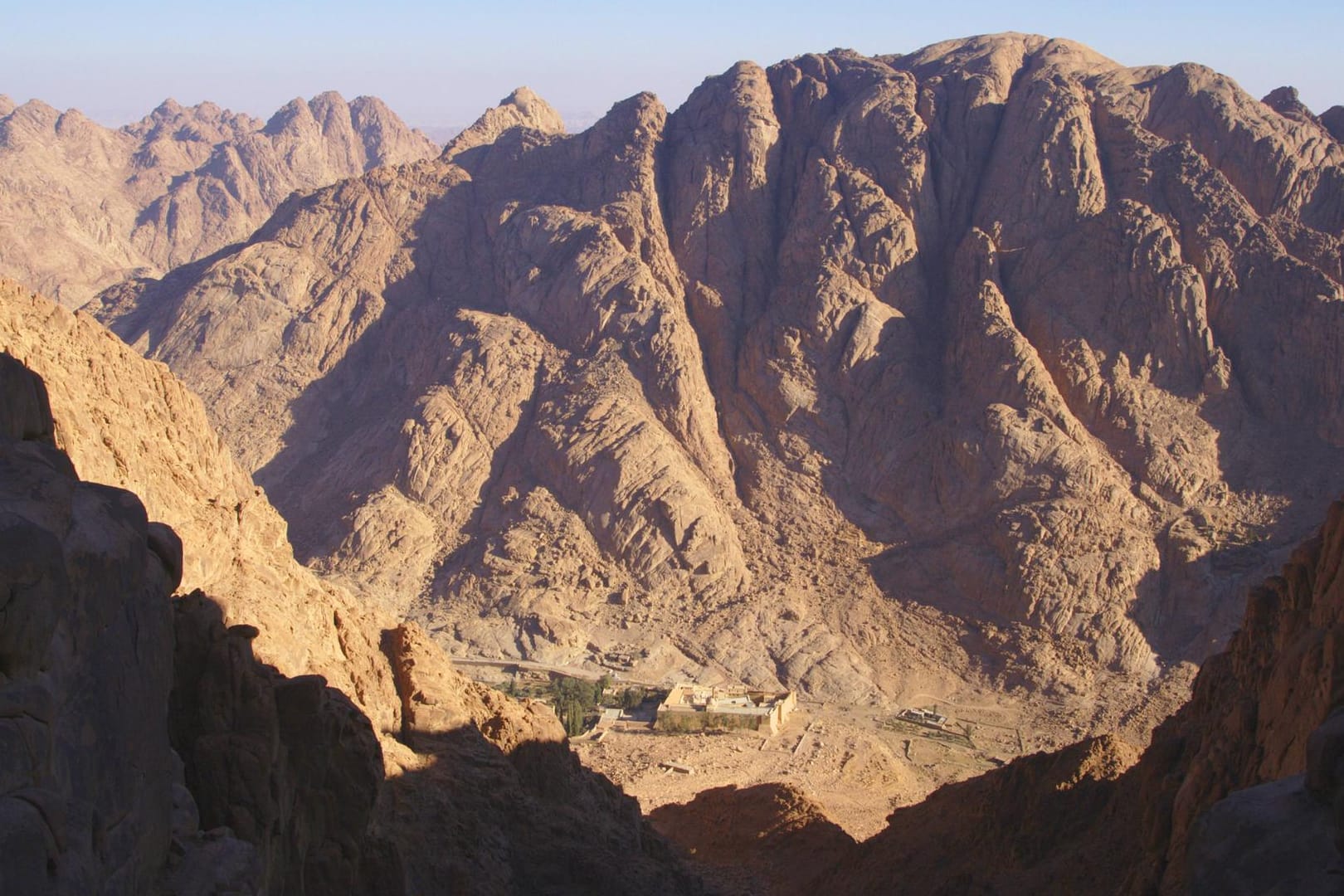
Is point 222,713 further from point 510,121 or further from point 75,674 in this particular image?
point 510,121

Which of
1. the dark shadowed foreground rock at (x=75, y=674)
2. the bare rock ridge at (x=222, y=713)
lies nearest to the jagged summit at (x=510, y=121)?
the bare rock ridge at (x=222, y=713)

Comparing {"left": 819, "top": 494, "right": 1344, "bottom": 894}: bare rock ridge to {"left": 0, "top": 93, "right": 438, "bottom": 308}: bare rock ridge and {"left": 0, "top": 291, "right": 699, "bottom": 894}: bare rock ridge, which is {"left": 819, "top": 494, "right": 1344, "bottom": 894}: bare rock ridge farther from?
{"left": 0, "top": 93, "right": 438, "bottom": 308}: bare rock ridge

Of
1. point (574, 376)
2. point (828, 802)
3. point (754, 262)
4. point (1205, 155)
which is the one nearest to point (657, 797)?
point (828, 802)

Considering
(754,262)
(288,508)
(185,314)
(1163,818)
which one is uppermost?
(754,262)

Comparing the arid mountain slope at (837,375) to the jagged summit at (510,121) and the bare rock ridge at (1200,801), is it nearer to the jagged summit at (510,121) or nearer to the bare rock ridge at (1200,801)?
the jagged summit at (510,121)

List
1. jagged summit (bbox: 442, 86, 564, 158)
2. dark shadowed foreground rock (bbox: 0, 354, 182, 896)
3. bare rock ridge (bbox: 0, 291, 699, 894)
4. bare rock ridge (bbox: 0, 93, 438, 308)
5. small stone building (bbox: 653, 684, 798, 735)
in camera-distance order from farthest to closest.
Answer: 1. bare rock ridge (bbox: 0, 93, 438, 308)
2. jagged summit (bbox: 442, 86, 564, 158)
3. small stone building (bbox: 653, 684, 798, 735)
4. bare rock ridge (bbox: 0, 291, 699, 894)
5. dark shadowed foreground rock (bbox: 0, 354, 182, 896)

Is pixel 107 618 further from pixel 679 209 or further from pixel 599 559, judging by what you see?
pixel 679 209

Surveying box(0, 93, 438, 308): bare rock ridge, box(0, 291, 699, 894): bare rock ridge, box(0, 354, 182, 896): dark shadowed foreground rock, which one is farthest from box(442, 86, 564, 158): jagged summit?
box(0, 354, 182, 896): dark shadowed foreground rock
